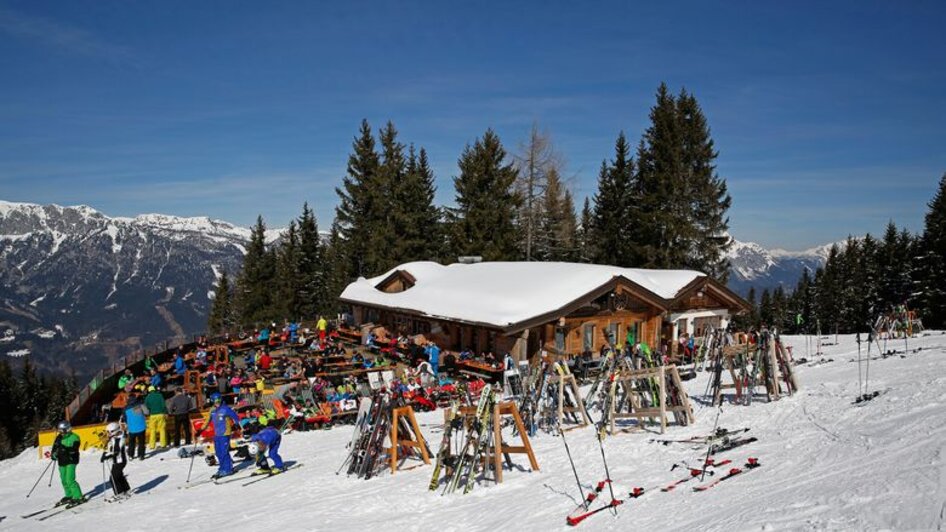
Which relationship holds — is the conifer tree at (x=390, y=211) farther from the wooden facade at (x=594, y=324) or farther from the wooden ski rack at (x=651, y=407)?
the wooden ski rack at (x=651, y=407)

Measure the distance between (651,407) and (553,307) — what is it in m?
10.4

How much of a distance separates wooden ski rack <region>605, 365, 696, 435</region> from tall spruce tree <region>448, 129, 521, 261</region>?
3416cm

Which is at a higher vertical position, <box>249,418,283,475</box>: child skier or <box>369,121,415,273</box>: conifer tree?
<box>369,121,415,273</box>: conifer tree

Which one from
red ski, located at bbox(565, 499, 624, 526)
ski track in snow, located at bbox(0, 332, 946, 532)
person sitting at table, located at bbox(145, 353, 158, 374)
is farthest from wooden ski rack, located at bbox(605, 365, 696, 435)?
person sitting at table, located at bbox(145, 353, 158, 374)

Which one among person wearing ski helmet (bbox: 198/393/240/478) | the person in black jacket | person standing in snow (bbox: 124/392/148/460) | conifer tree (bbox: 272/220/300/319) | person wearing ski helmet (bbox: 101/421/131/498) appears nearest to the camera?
person wearing ski helmet (bbox: 101/421/131/498)

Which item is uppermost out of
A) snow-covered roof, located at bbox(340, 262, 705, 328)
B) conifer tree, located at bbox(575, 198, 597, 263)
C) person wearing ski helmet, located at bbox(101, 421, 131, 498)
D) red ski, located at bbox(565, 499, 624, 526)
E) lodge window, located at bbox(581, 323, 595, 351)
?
conifer tree, located at bbox(575, 198, 597, 263)

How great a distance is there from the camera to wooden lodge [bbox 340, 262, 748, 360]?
2502 centimetres

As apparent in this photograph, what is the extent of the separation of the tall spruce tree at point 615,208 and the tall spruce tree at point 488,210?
7.79 meters

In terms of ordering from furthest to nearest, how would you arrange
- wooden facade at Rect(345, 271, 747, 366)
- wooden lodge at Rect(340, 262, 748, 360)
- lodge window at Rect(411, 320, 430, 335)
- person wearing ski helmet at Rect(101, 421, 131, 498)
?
lodge window at Rect(411, 320, 430, 335)
wooden lodge at Rect(340, 262, 748, 360)
wooden facade at Rect(345, 271, 747, 366)
person wearing ski helmet at Rect(101, 421, 131, 498)

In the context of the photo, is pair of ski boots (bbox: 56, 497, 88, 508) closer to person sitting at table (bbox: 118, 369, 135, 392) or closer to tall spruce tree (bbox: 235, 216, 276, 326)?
person sitting at table (bbox: 118, 369, 135, 392)

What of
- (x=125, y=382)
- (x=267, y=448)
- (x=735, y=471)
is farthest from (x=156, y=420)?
(x=735, y=471)

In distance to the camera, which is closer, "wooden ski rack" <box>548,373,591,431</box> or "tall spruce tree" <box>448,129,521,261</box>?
"wooden ski rack" <box>548,373,591,431</box>

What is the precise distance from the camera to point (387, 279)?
4022 cm

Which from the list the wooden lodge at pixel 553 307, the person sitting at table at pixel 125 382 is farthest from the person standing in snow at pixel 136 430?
the wooden lodge at pixel 553 307
